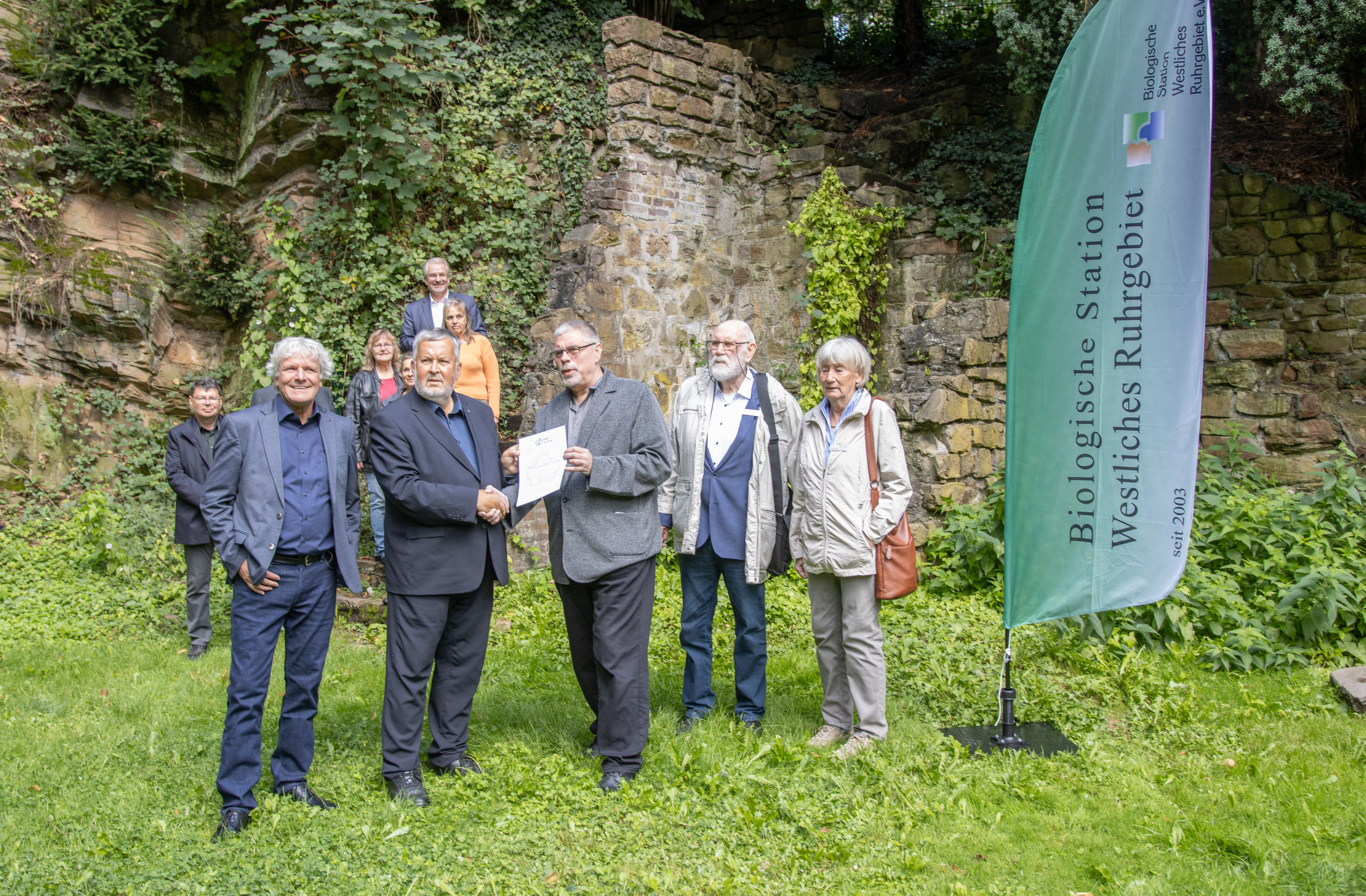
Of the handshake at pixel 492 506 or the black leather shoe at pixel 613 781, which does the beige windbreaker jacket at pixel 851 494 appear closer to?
the black leather shoe at pixel 613 781

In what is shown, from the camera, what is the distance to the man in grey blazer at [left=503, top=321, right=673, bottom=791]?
12.5ft

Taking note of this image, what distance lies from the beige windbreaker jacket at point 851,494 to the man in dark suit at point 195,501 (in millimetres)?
4330

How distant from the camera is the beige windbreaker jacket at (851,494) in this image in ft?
13.1

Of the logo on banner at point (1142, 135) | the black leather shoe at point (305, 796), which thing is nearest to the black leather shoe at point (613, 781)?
the black leather shoe at point (305, 796)

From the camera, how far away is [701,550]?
443 cm

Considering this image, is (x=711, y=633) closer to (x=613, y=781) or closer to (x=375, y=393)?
(x=613, y=781)

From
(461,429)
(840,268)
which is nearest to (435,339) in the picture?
(461,429)

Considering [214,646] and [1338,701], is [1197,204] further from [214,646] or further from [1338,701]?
[214,646]

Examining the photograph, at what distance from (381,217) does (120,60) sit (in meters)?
3.71

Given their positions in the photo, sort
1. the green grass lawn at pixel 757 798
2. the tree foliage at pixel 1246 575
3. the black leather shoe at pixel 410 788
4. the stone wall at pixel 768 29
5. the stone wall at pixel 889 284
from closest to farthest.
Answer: the green grass lawn at pixel 757 798
the black leather shoe at pixel 410 788
the tree foliage at pixel 1246 575
the stone wall at pixel 889 284
the stone wall at pixel 768 29

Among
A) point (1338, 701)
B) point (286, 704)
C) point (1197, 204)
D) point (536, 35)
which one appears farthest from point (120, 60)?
point (1338, 701)

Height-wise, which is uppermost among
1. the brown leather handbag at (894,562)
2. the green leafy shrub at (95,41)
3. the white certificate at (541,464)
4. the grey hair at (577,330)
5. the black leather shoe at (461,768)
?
the green leafy shrub at (95,41)

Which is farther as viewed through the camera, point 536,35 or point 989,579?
point 536,35

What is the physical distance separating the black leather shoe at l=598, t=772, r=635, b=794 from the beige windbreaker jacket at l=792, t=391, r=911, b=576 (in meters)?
1.25
